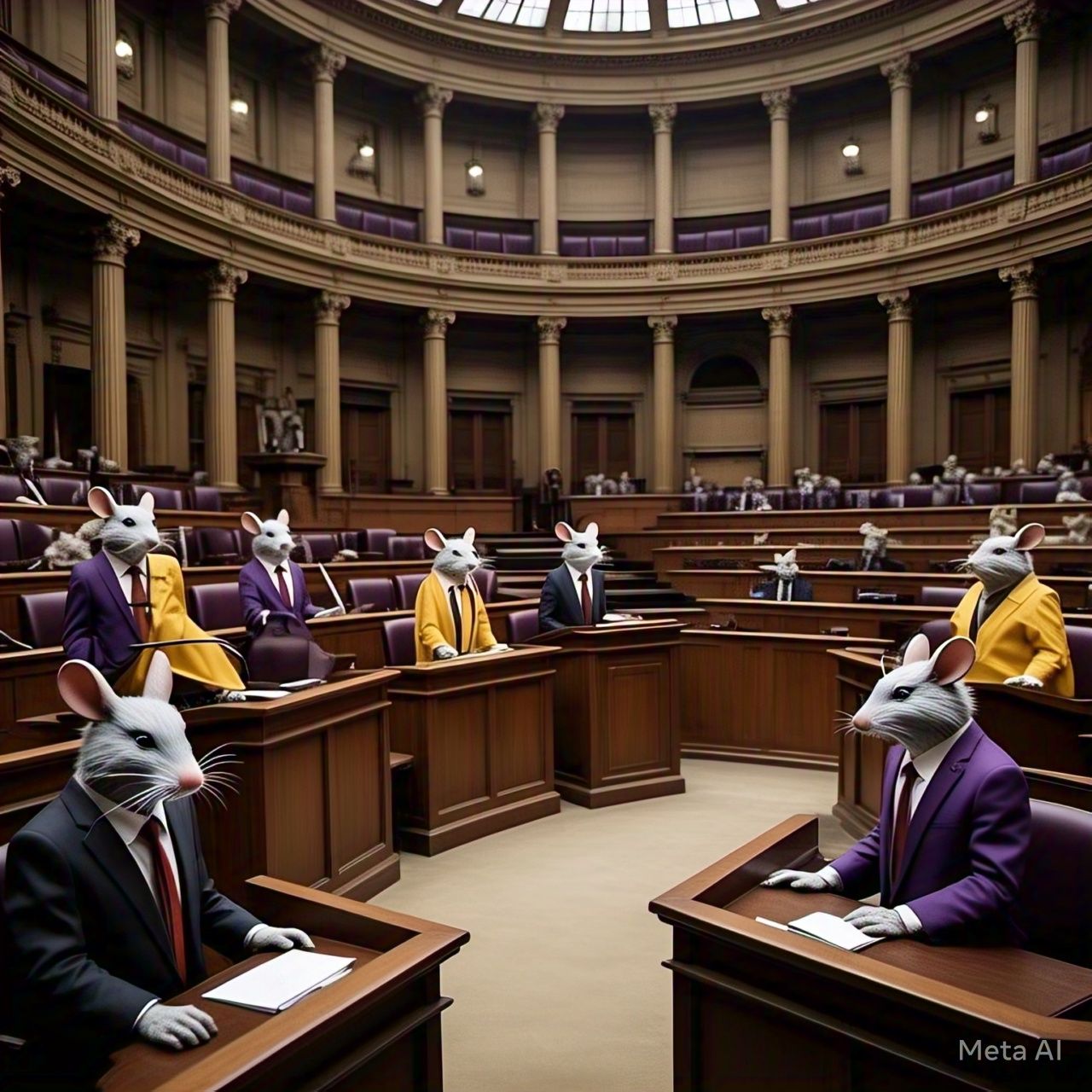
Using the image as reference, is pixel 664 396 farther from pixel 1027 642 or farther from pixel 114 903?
pixel 114 903

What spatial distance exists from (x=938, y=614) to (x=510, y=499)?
1047 cm

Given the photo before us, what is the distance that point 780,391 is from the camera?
1711 centimetres

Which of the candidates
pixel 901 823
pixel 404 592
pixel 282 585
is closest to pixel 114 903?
pixel 901 823

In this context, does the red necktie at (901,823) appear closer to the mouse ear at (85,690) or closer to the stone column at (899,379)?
the mouse ear at (85,690)

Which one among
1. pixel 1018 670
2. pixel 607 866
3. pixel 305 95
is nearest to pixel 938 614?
pixel 1018 670

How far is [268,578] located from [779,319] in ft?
46.6

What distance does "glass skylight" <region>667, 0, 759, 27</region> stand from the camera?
1805 centimetres

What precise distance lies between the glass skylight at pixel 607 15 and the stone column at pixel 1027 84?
7157mm

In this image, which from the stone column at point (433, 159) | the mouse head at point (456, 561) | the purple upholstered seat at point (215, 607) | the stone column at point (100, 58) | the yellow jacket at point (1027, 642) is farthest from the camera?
the stone column at point (433, 159)

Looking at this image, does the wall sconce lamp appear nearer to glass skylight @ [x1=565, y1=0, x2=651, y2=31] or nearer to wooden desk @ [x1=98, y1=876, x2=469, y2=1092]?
glass skylight @ [x1=565, y1=0, x2=651, y2=31]

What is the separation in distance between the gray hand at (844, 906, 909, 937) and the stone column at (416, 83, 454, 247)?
591 inches

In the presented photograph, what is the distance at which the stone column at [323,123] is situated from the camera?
1551 cm

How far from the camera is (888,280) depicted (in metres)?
16.0

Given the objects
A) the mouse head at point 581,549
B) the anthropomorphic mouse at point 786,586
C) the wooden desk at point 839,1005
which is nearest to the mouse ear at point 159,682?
the wooden desk at point 839,1005
